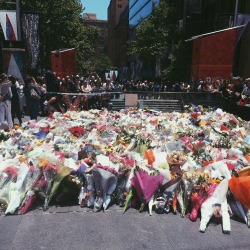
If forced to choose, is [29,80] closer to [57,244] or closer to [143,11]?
[57,244]

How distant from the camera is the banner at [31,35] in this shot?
15.8 metres

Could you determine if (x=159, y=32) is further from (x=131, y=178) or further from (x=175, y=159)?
(x=131, y=178)

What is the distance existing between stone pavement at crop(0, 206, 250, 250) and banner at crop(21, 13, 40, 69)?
12779mm

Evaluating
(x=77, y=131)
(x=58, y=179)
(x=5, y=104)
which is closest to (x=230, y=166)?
(x=58, y=179)

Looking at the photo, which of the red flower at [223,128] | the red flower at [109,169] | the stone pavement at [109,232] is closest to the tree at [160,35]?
the red flower at [223,128]

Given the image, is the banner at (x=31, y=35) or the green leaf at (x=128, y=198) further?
the banner at (x=31, y=35)

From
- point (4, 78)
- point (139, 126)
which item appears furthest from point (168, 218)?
point (4, 78)

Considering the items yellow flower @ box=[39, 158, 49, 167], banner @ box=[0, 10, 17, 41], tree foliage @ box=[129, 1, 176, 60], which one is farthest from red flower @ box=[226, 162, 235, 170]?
tree foliage @ box=[129, 1, 176, 60]

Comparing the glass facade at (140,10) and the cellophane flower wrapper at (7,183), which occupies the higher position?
the glass facade at (140,10)

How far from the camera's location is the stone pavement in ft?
11.6

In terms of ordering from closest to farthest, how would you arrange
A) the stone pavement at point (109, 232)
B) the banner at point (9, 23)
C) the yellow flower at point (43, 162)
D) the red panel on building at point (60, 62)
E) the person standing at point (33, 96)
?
the stone pavement at point (109, 232) → the yellow flower at point (43, 162) → the person standing at point (33, 96) → the banner at point (9, 23) → the red panel on building at point (60, 62)

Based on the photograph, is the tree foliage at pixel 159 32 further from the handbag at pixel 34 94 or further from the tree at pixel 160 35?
the handbag at pixel 34 94

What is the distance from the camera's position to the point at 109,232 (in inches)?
149

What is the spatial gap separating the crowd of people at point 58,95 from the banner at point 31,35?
2.56 meters
